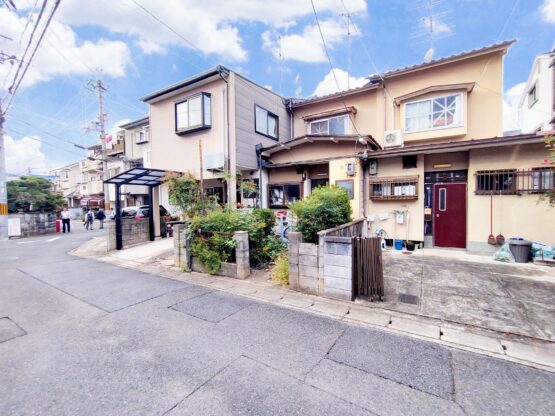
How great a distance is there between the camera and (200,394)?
247 centimetres

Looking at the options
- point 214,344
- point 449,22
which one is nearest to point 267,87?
point 449,22

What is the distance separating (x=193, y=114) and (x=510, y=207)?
12558mm

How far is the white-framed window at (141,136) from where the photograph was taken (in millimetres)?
19484

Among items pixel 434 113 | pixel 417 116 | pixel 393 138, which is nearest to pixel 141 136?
pixel 393 138

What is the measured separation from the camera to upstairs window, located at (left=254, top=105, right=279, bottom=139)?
37.9ft

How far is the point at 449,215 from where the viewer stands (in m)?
8.48

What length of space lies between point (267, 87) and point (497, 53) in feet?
30.3

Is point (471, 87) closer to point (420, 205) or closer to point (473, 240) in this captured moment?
point (420, 205)

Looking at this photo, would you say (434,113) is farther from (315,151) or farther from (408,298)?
(408,298)

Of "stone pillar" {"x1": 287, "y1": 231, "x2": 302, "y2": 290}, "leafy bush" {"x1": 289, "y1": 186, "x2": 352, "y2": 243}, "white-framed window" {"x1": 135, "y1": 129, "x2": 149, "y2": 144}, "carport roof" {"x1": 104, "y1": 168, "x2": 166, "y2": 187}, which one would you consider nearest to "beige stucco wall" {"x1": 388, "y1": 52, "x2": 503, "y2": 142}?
"leafy bush" {"x1": 289, "y1": 186, "x2": 352, "y2": 243}

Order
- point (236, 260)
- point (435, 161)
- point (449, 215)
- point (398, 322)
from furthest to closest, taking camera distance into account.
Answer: point (435, 161) < point (449, 215) < point (236, 260) < point (398, 322)

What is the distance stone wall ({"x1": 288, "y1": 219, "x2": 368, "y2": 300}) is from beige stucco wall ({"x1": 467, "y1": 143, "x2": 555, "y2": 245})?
5646 mm

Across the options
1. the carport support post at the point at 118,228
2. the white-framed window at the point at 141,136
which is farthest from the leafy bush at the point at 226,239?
the white-framed window at the point at 141,136

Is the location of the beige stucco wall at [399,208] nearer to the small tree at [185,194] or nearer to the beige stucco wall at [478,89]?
the beige stucco wall at [478,89]
